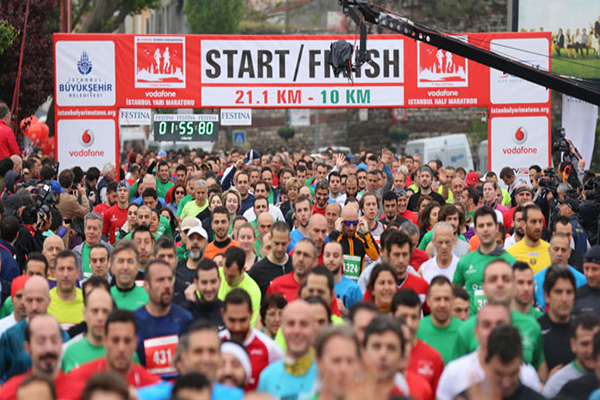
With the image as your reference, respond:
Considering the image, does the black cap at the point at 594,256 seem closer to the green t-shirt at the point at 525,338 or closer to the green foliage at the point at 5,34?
the green t-shirt at the point at 525,338

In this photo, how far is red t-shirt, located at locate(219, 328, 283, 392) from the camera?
7692mm

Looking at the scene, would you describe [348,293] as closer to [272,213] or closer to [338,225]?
[338,225]

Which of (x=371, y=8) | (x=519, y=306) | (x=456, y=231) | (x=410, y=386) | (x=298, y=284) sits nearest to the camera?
(x=410, y=386)

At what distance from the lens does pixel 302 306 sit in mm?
7027

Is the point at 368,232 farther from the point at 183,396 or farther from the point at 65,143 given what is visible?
the point at 65,143

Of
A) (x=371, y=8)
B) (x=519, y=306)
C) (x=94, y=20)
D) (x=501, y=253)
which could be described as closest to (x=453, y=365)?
(x=519, y=306)

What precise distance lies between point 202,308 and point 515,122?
13971mm

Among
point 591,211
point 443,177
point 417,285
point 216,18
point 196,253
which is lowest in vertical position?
point 417,285

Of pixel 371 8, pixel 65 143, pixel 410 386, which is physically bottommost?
pixel 410 386

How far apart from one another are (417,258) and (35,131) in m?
16.1

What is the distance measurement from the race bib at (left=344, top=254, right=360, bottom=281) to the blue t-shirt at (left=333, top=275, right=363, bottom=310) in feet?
5.57

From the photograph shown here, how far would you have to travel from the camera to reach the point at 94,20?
107 feet

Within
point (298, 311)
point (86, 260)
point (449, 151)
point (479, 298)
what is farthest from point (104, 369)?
point (449, 151)

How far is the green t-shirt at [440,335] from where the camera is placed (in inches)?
329
